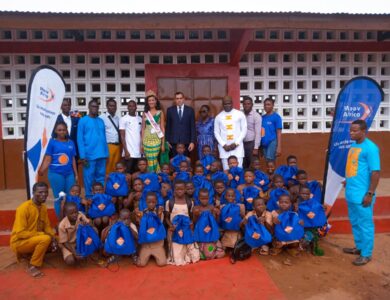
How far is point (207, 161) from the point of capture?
197 inches

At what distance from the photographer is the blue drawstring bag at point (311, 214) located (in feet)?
13.3

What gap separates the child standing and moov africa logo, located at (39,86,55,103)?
303 cm

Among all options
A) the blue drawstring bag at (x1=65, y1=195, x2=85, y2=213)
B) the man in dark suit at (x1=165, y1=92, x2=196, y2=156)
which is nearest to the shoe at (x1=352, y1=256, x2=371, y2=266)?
the man in dark suit at (x1=165, y1=92, x2=196, y2=156)

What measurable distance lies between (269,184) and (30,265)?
3.11m

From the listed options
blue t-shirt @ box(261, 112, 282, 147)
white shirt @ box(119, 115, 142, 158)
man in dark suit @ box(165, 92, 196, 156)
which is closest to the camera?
white shirt @ box(119, 115, 142, 158)

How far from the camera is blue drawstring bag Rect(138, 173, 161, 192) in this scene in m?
4.46

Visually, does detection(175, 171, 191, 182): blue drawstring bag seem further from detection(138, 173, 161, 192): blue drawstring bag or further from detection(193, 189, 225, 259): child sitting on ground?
detection(193, 189, 225, 259): child sitting on ground

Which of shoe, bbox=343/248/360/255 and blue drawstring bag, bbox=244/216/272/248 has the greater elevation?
blue drawstring bag, bbox=244/216/272/248

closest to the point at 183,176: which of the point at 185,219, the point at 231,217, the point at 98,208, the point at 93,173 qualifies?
the point at 185,219

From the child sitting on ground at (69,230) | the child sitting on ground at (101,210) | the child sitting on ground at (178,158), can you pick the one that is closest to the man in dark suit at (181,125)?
the child sitting on ground at (178,158)

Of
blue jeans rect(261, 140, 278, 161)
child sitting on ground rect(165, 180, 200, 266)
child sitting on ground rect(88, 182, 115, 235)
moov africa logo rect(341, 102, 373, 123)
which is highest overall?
moov africa logo rect(341, 102, 373, 123)

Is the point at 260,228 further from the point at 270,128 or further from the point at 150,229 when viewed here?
the point at 270,128

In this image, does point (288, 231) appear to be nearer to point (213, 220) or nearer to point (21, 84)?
point (213, 220)

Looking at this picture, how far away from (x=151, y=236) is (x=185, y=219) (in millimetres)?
428
